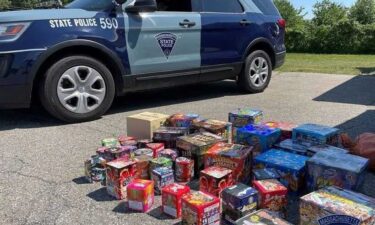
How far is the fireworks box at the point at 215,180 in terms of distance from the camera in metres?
3.02

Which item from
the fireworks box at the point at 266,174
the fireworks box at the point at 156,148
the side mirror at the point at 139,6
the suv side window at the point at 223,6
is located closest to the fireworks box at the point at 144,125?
the fireworks box at the point at 156,148

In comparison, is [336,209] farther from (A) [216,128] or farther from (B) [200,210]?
(A) [216,128]

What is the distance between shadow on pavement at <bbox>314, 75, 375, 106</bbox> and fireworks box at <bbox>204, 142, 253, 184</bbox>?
340cm

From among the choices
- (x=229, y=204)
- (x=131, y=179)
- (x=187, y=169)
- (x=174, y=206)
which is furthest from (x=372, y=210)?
(x=131, y=179)

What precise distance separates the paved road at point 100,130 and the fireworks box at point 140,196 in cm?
6

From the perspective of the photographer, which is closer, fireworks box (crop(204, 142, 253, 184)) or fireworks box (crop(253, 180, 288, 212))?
fireworks box (crop(253, 180, 288, 212))

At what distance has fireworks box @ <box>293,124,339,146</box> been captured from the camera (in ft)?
11.6

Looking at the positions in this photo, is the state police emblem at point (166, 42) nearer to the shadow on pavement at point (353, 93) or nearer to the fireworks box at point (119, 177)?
the shadow on pavement at point (353, 93)

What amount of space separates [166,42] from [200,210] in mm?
3432

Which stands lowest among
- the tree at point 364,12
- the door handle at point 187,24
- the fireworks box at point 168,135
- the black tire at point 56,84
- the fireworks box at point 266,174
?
the fireworks box at point 266,174

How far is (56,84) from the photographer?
15.9 ft

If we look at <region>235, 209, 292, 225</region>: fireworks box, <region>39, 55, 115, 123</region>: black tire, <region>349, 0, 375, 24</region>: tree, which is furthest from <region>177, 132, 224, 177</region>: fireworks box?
<region>349, 0, 375, 24</region>: tree

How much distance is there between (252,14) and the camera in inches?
265

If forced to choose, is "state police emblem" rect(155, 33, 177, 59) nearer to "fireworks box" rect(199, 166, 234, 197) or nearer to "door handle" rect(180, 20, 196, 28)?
"door handle" rect(180, 20, 196, 28)
